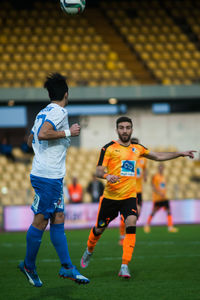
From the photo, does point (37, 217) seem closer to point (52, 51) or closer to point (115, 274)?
point (115, 274)

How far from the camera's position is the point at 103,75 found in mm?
20281

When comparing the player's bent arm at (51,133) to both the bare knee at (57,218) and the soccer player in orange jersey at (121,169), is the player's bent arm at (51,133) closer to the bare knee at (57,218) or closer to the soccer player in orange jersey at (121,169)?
the bare knee at (57,218)

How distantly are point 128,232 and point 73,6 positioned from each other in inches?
221

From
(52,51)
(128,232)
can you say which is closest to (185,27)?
(52,51)

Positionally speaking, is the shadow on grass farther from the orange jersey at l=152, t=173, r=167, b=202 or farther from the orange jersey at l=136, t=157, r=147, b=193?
the orange jersey at l=152, t=173, r=167, b=202

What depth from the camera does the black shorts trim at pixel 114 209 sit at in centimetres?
668

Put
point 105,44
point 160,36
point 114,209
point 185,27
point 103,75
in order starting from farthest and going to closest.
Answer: point 185,27 → point 160,36 → point 105,44 → point 103,75 → point 114,209

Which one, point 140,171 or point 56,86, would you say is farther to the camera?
point 140,171

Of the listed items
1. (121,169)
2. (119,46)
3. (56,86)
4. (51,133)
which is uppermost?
(119,46)

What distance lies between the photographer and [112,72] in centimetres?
2039

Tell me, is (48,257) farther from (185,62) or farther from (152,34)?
(152,34)

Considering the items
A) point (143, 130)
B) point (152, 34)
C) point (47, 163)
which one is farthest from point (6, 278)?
point (152, 34)

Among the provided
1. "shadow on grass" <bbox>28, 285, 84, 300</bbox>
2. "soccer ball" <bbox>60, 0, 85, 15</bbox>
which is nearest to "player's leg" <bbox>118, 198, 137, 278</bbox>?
"shadow on grass" <bbox>28, 285, 84, 300</bbox>

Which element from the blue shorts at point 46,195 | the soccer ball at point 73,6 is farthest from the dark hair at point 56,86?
the soccer ball at point 73,6
